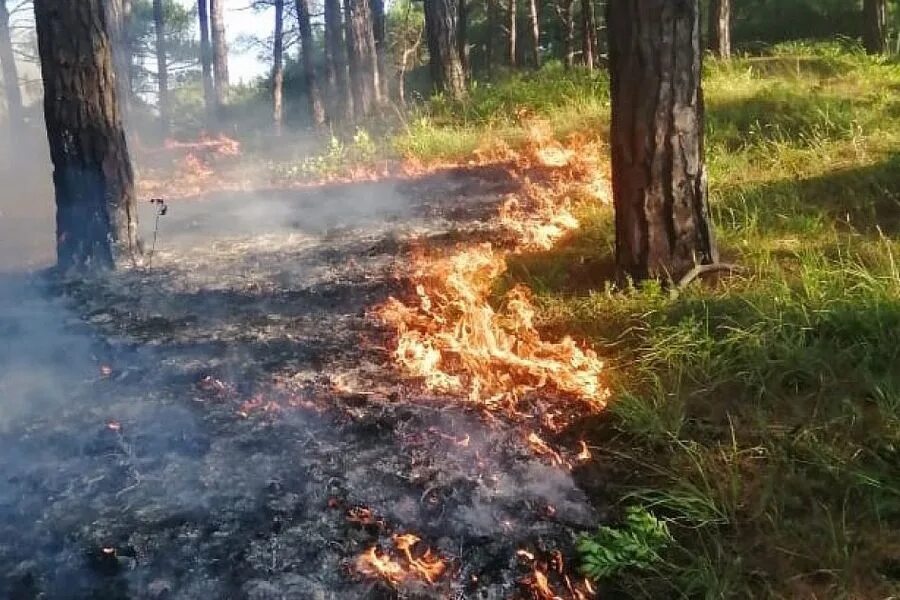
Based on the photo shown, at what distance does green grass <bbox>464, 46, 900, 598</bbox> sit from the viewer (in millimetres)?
2459

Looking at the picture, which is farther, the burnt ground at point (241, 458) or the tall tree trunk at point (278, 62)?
the tall tree trunk at point (278, 62)

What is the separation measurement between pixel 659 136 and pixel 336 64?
71.3ft

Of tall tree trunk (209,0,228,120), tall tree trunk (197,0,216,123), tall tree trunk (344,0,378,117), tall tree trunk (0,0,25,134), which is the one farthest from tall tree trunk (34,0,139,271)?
tall tree trunk (0,0,25,134)

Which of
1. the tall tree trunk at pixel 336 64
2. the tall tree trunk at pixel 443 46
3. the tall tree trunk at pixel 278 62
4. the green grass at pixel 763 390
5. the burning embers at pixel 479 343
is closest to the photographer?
the green grass at pixel 763 390

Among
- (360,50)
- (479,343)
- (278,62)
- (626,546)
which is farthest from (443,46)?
(278,62)

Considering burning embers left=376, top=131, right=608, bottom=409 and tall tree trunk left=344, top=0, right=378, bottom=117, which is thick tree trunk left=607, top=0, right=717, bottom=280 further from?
tall tree trunk left=344, top=0, right=378, bottom=117

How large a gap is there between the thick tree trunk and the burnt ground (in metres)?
1.71

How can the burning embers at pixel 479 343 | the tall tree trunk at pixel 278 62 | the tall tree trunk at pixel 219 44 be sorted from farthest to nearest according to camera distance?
the tall tree trunk at pixel 219 44 < the tall tree trunk at pixel 278 62 < the burning embers at pixel 479 343

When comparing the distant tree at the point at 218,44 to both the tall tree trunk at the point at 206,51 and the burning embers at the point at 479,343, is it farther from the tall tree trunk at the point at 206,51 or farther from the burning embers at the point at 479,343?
the burning embers at the point at 479,343

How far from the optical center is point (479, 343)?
4.07 m

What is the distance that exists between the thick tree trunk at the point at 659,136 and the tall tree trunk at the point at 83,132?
3.96m

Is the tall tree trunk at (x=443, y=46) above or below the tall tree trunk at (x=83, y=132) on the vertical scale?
above

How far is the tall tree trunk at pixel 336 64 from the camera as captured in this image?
22.8 metres

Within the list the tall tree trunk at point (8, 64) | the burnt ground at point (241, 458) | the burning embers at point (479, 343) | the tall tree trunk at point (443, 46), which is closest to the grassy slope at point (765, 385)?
the burning embers at point (479, 343)
